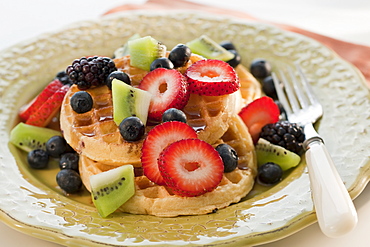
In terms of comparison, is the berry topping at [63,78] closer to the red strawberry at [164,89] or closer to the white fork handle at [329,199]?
the red strawberry at [164,89]

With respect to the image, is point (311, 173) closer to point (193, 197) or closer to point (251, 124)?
point (193, 197)

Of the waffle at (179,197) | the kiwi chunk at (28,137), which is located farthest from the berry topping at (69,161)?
the kiwi chunk at (28,137)

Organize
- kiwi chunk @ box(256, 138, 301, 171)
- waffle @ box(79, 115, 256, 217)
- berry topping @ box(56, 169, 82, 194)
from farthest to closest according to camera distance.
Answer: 1. kiwi chunk @ box(256, 138, 301, 171)
2. berry topping @ box(56, 169, 82, 194)
3. waffle @ box(79, 115, 256, 217)

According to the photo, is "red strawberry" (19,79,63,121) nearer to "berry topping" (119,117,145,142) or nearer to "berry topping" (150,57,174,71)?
"berry topping" (150,57,174,71)

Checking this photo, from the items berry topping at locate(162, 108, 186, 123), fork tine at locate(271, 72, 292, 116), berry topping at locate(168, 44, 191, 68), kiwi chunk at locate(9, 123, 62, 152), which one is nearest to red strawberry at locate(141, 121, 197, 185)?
berry topping at locate(162, 108, 186, 123)

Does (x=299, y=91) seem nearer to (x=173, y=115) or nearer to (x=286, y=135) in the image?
(x=286, y=135)

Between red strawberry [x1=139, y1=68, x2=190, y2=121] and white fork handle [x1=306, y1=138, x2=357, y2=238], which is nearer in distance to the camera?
white fork handle [x1=306, y1=138, x2=357, y2=238]
